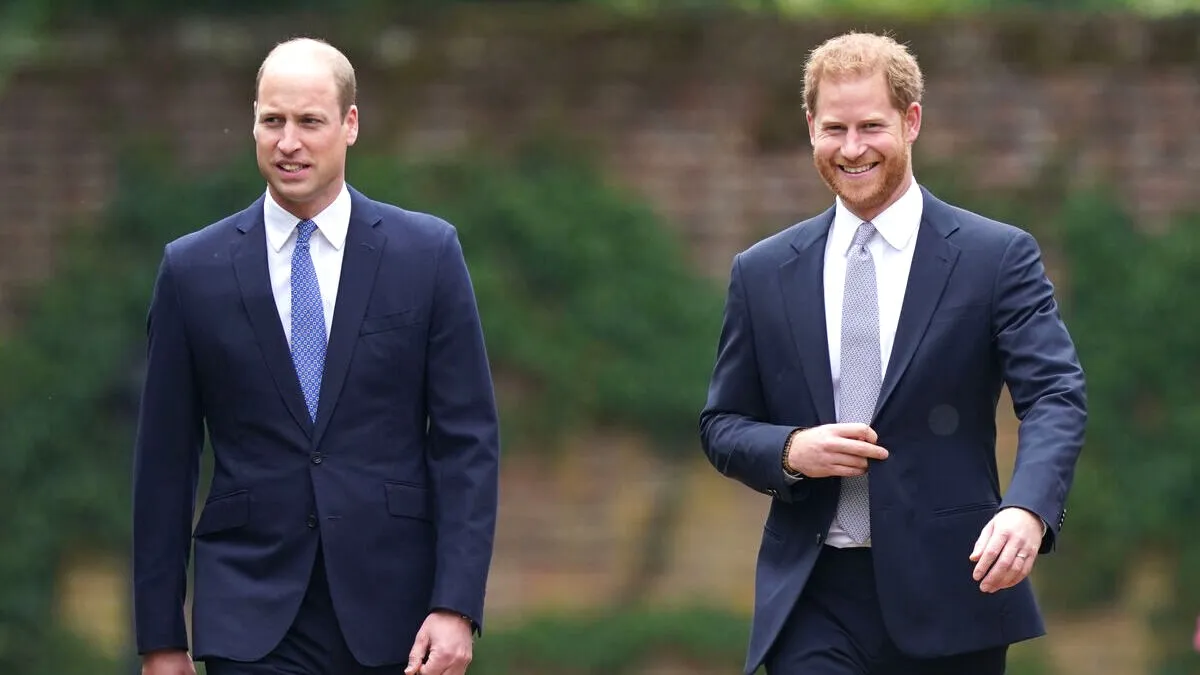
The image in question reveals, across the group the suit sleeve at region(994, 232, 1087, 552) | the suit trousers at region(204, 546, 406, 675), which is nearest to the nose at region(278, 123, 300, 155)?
the suit trousers at region(204, 546, 406, 675)

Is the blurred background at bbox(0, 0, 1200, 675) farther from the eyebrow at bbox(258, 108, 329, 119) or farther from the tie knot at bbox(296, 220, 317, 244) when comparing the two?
the eyebrow at bbox(258, 108, 329, 119)

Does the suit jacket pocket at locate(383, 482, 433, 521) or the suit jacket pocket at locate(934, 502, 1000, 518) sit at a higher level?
the suit jacket pocket at locate(934, 502, 1000, 518)

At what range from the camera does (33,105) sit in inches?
374

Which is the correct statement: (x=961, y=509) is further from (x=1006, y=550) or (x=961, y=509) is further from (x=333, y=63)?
(x=333, y=63)

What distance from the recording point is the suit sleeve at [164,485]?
15.4ft

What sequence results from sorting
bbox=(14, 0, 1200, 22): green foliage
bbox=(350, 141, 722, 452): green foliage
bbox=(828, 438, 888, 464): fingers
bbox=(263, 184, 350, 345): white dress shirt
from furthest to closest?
bbox=(14, 0, 1200, 22): green foliage, bbox=(350, 141, 722, 452): green foliage, bbox=(263, 184, 350, 345): white dress shirt, bbox=(828, 438, 888, 464): fingers

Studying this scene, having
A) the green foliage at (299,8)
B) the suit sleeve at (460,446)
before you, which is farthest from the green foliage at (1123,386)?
the suit sleeve at (460,446)

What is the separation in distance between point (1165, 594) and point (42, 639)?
5.02m

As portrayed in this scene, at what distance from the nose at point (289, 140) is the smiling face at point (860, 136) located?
3.79ft

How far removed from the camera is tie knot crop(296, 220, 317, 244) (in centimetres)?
484

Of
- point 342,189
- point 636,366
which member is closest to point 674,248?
point 636,366

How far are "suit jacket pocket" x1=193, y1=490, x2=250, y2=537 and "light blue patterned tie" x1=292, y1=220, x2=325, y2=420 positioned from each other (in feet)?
0.80

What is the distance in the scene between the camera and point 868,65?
462cm

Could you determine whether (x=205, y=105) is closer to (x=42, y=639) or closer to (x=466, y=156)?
(x=466, y=156)
